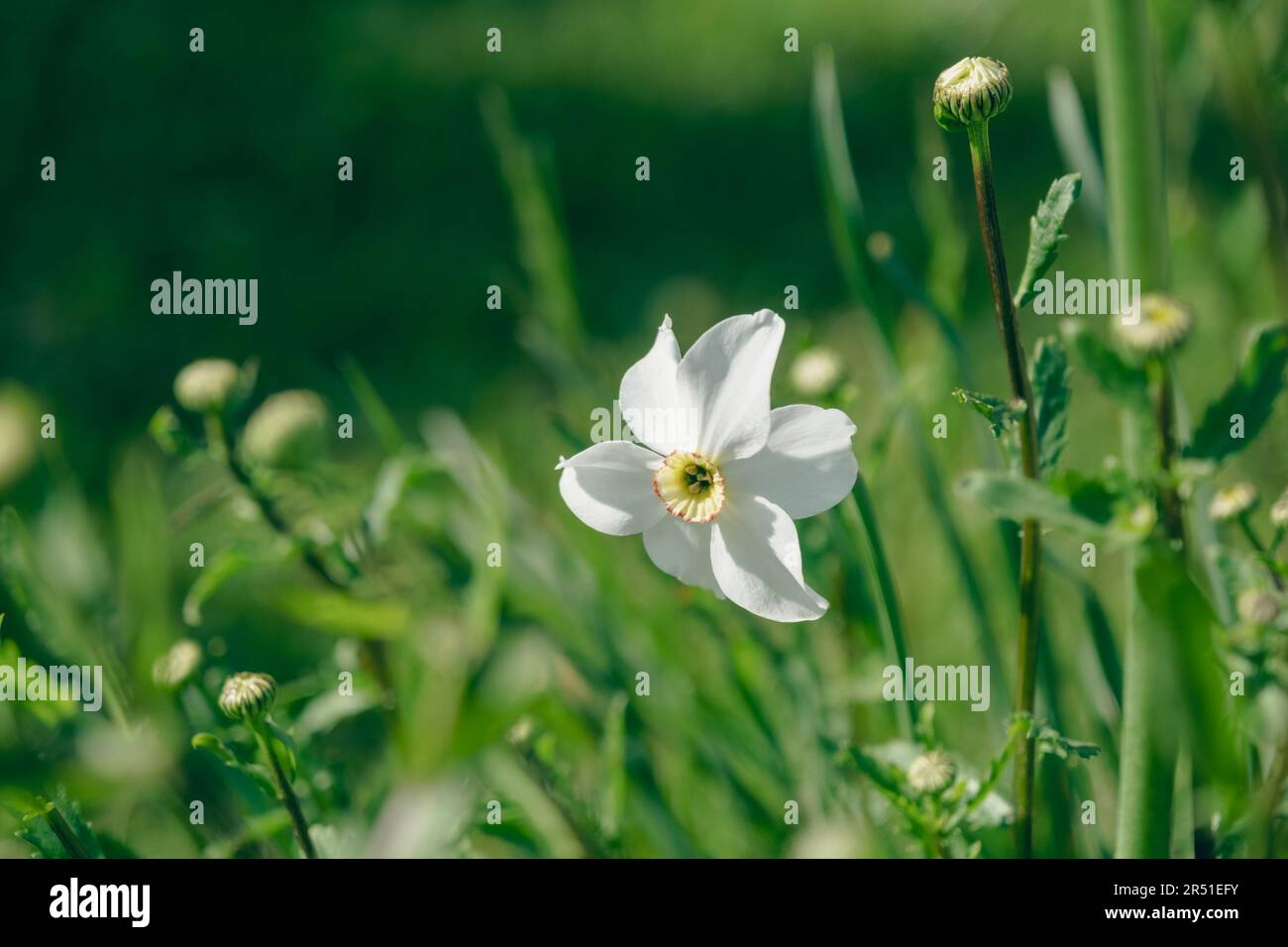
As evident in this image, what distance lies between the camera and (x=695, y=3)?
7.31 ft

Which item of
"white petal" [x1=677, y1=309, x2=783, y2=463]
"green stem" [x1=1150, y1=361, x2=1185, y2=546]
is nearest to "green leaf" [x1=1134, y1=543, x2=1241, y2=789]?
"green stem" [x1=1150, y1=361, x2=1185, y2=546]

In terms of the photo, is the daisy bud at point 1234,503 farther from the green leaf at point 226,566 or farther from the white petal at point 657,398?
the green leaf at point 226,566

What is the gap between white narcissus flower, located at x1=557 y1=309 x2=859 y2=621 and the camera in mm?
402

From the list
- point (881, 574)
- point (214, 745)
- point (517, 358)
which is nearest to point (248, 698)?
point (214, 745)

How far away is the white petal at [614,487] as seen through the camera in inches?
16.4

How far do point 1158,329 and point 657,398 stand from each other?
0.17 metres

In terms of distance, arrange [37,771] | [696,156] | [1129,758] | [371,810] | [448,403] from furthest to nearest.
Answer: [696,156] < [448,403] < [371,810] < [1129,758] < [37,771]

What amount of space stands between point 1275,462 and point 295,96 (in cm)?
171

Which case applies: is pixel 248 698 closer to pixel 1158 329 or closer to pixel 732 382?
pixel 732 382

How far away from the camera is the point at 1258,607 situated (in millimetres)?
400

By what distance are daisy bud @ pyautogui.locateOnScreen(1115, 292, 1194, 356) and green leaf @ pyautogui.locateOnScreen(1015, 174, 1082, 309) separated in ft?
0.10

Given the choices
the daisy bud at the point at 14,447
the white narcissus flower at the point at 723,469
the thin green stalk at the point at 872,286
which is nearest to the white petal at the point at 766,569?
the white narcissus flower at the point at 723,469
